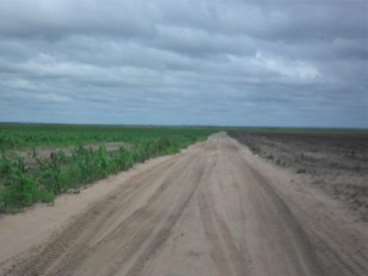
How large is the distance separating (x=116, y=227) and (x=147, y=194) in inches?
194

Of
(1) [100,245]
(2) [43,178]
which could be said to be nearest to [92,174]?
(2) [43,178]

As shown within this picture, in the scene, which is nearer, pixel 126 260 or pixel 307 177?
pixel 126 260

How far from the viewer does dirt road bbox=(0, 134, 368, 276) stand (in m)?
7.78

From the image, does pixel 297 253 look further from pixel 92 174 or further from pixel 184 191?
pixel 92 174

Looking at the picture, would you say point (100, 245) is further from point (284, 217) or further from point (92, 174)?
point (92, 174)

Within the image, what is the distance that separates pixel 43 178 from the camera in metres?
16.4

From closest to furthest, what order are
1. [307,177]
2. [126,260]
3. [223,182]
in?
[126,260], [223,182], [307,177]

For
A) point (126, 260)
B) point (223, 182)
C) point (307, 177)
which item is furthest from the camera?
point (307, 177)

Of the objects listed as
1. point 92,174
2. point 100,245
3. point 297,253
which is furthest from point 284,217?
point 92,174

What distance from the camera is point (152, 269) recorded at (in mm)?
7645

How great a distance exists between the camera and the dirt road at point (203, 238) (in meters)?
7.78

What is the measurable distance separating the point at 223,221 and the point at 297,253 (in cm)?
284

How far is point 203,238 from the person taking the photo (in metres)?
9.70

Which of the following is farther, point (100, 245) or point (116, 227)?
point (116, 227)
